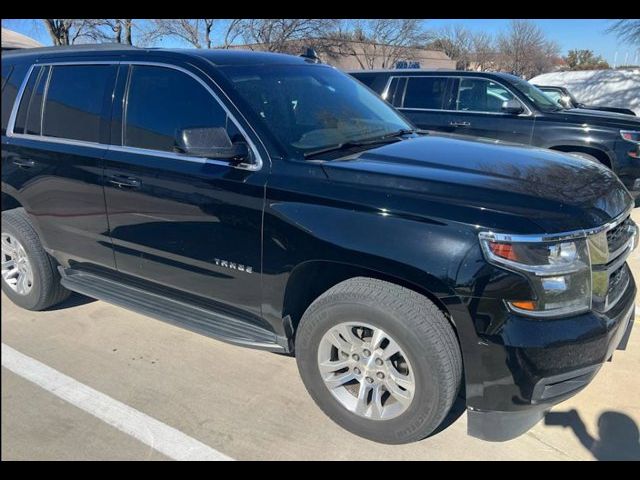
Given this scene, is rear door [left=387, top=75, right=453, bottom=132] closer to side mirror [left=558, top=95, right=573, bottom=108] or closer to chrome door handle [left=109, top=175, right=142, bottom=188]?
side mirror [left=558, top=95, right=573, bottom=108]

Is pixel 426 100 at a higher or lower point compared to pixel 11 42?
lower

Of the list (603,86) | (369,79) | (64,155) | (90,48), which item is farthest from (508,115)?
(603,86)

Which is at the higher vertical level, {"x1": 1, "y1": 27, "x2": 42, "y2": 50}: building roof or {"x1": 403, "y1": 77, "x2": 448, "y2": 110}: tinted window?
{"x1": 1, "y1": 27, "x2": 42, "y2": 50}: building roof

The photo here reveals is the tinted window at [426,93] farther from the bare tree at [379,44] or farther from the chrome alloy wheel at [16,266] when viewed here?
the bare tree at [379,44]

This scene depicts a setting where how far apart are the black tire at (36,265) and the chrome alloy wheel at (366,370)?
8.25 feet

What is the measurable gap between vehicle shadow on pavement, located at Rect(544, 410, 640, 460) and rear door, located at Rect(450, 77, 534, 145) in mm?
4882

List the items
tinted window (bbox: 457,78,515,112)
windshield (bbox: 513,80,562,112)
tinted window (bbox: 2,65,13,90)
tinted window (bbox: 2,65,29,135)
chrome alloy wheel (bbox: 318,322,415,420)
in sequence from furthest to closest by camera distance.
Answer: tinted window (bbox: 457,78,515,112) < windshield (bbox: 513,80,562,112) < tinted window (bbox: 2,65,13,90) < tinted window (bbox: 2,65,29,135) < chrome alloy wheel (bbox: 318,322,415,420)

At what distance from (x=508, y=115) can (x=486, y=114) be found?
29cm

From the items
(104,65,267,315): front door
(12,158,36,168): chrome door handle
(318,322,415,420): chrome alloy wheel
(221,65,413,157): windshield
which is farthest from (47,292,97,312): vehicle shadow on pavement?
(318,322,415,420): chrome alloy wheel

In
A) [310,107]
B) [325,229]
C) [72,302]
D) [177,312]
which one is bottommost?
[72,302]

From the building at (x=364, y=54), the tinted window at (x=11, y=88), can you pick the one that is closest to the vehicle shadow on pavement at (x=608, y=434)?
the tinted window at (x=11, y=88)

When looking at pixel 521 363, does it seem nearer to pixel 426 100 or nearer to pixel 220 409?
pixel 220 409

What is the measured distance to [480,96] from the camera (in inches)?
297

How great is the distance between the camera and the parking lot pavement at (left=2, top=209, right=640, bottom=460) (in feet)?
9.00
